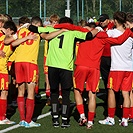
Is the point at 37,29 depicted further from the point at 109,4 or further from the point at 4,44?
the point at 109,4

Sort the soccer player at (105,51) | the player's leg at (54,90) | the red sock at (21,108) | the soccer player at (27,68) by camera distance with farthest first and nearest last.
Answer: the soccer player at (105,51) → the red sock at (21,108) → the soccer player at (27,68) → the player's leg at (54,90)

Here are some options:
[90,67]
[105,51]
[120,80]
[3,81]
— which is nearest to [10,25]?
[3,81]

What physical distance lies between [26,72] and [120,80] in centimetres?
171

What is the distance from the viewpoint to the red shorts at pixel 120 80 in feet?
33.2

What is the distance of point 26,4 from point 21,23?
37.4 meters

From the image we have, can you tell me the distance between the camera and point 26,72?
10.1m

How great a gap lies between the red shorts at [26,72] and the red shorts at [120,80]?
4.62ft

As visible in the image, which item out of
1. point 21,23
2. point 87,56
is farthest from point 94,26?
point 21,23

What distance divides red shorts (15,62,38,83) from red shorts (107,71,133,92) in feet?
4.62

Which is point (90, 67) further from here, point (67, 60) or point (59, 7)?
point (59, 7)

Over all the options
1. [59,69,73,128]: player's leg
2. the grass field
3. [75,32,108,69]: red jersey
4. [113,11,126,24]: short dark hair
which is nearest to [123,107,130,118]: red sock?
the grass field

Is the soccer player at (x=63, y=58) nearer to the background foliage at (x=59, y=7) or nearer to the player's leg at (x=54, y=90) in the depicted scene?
the player's leg at (x=54, y=90)

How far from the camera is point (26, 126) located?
10.1 m

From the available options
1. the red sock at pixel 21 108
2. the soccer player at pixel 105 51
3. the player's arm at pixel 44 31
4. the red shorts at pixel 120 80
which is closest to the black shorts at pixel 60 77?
the player's arm at pixel 44 31
